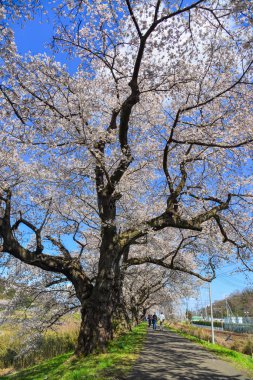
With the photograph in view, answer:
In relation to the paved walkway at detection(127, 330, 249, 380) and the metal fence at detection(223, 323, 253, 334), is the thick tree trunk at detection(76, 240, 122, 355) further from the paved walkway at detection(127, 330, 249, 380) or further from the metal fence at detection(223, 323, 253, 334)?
the metal fence at detection(223, 323, 253, 334)

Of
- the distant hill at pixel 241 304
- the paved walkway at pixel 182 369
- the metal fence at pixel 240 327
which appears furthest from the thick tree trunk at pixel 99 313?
the distant hill at pixel 241 304

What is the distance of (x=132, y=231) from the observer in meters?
12.1

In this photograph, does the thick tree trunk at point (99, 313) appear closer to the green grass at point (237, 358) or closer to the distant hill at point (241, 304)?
the green grass at point (237, 358)

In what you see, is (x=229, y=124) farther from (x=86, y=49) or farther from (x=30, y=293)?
(x=30, y=293)

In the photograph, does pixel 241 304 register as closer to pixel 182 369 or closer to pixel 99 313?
pixel 99 313

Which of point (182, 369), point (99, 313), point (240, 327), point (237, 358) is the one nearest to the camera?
point (182, 369)

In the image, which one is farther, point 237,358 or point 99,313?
point 237,358

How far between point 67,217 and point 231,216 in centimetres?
712

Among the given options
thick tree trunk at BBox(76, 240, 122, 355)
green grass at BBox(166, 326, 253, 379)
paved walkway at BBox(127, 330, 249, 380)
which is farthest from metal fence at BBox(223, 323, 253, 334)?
thick tree trunk at BBox(76, 240, 122, 355)

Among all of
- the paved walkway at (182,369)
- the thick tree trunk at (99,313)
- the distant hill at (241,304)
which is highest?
the distant hill at (241,304)

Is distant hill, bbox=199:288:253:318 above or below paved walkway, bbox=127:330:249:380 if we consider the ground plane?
above

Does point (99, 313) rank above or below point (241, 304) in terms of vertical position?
below

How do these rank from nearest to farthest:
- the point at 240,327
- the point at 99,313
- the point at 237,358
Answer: the point at 99,313
the point at 237,358
the point at 240,327

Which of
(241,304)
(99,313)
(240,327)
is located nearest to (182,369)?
(99,313)
